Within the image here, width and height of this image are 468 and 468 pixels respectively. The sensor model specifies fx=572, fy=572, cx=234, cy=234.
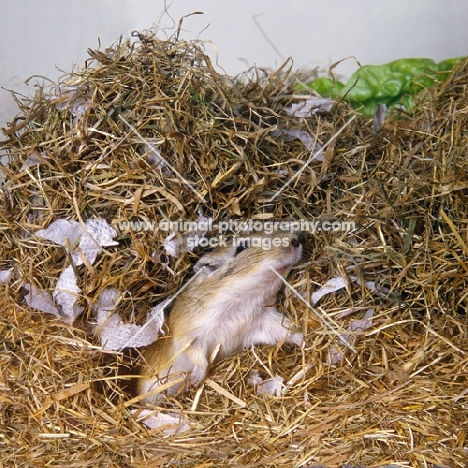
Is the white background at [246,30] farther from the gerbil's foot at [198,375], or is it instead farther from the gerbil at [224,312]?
the gerbil's foot at [198,375]

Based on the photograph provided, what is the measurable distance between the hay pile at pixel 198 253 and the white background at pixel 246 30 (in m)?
0.44

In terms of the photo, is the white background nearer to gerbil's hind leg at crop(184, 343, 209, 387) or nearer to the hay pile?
the hay pile

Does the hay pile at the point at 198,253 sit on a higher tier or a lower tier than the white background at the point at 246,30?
lower

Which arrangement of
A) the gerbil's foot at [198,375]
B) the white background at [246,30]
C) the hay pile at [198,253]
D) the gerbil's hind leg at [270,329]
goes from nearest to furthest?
the hay pile at [198,253] < the gerbil's foot at [198,375] < the gerbil's hind leg at [270,329] < the white background at [246,30]

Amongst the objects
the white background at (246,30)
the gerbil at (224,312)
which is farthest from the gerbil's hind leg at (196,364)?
the white background at (246,30)

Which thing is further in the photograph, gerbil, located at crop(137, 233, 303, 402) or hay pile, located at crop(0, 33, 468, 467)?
gerbil, located at crop(137, 233, 303, 402)

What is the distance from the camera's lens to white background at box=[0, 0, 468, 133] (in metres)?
3.31

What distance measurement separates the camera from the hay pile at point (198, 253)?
2404 millimetres

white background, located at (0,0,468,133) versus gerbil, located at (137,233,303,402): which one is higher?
white background, located at (0,0,468,133)

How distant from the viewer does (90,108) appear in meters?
2.80

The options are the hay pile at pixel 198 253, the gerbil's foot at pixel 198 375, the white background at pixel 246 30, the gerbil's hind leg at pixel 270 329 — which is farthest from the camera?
the white background at pixel 246 30

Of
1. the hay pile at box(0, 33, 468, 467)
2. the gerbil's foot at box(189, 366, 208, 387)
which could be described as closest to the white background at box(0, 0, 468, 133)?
the hay pile at box(0, 33, 468, 467)

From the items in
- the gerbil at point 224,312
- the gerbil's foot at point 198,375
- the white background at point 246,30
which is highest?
the white background at point 246,30

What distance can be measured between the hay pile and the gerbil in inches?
4.0
